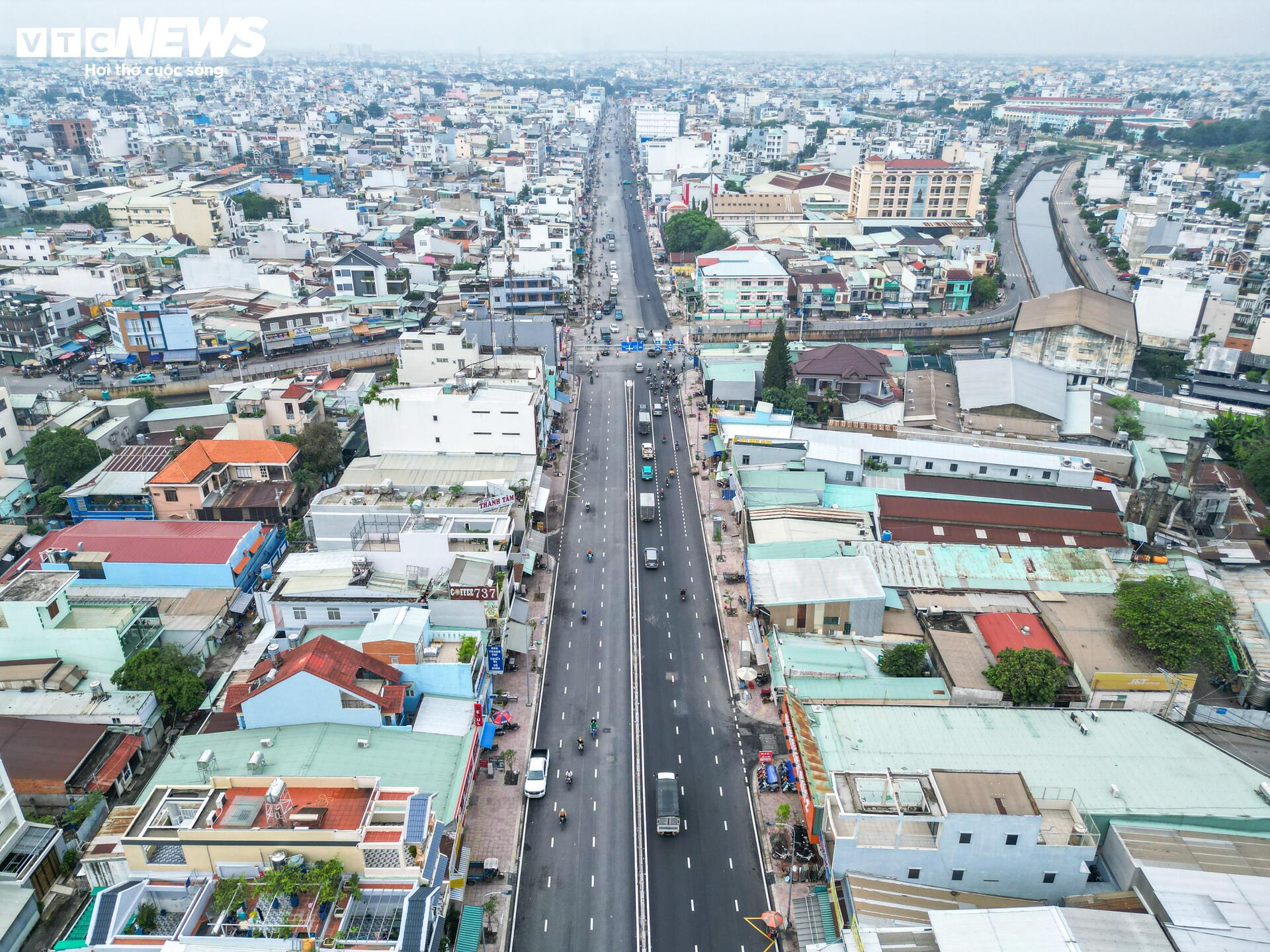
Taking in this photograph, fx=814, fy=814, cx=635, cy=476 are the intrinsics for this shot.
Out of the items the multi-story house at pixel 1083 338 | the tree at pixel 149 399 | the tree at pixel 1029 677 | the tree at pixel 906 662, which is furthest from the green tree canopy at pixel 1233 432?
the tree at pixel 149 399

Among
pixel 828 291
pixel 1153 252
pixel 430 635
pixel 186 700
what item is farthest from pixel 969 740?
pixel 1153 252

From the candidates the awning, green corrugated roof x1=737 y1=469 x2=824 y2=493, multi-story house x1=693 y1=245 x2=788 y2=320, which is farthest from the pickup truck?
multi-story house x1=693 y1=245 x2=788 y2=320

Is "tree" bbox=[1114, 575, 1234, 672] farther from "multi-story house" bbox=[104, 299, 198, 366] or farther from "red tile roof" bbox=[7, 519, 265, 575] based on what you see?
"multi-story house" bbox=[104, 299, 198, 366]

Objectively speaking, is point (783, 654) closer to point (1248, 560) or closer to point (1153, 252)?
point (1248, 560)

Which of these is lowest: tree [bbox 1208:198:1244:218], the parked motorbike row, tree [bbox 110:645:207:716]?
the parked motorbike row

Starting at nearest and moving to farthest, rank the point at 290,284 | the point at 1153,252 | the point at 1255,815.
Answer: the point at 1255,815
the point at 290,284
the point at 1153,252

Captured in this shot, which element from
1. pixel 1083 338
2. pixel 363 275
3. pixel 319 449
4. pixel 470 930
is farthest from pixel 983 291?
pixel 470 930

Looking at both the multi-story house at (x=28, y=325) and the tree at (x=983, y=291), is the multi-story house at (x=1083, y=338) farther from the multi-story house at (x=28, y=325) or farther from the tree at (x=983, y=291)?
the multi-story house at (x=28, y=325)
